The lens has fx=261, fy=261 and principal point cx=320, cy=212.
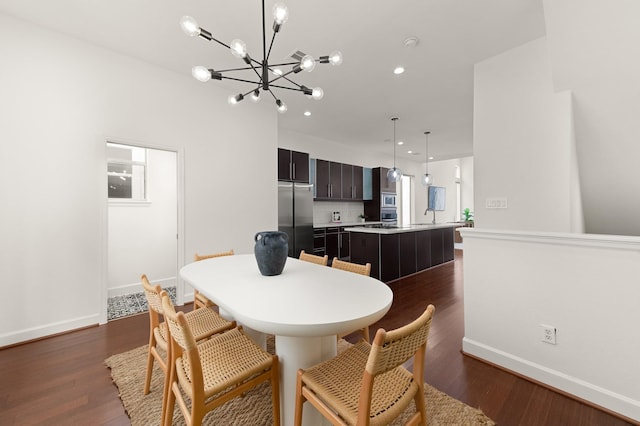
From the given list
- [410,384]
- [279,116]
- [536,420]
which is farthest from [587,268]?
[279,116]

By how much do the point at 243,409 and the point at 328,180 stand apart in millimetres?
4940

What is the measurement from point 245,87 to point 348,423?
12.4 feet

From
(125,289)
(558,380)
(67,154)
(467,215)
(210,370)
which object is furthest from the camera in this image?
(467,215)

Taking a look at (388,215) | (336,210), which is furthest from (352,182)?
(388,215)

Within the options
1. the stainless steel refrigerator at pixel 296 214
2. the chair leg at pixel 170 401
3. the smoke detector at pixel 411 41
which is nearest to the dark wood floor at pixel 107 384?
the chair leg at pixel 170 401

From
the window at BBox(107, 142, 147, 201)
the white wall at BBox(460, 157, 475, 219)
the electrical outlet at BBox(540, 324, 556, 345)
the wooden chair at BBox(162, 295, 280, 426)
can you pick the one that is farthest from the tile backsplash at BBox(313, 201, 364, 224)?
the white wall at BBox(460, 157, 475, 219)

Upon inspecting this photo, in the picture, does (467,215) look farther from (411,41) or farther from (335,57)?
(335,57)

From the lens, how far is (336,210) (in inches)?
264

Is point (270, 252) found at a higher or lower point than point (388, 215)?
lower

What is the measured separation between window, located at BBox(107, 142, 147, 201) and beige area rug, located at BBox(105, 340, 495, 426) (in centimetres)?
278

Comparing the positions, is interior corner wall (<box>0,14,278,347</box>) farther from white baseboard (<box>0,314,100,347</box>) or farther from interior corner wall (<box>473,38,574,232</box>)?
interior corner wall (<box>473,38,574,232</box>)

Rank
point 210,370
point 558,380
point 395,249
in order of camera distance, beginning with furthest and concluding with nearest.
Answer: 1. point 395,249
2. point 558,380
3. point 210,370

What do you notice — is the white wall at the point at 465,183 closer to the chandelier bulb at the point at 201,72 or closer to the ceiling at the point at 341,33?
the ceiling at the point at 341,33

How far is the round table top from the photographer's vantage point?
41.0 inches
